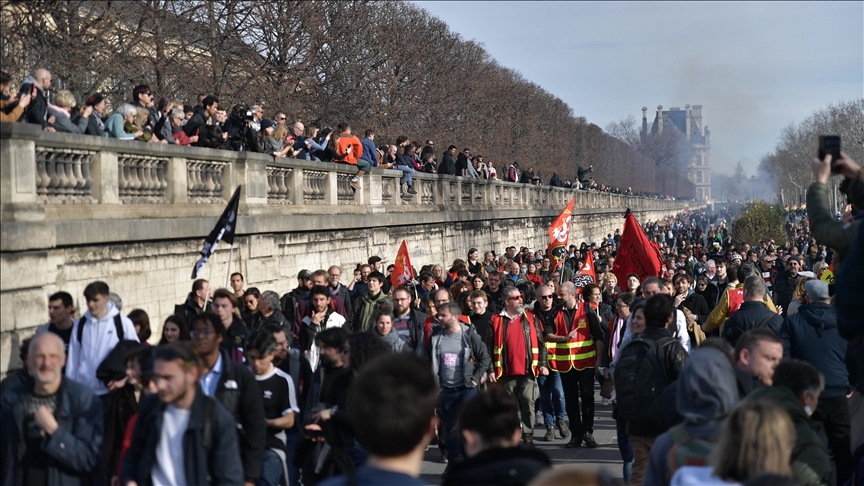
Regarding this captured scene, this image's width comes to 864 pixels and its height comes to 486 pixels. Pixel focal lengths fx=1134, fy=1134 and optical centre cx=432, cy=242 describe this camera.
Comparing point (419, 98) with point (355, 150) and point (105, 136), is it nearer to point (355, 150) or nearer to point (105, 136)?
point (355, 150)

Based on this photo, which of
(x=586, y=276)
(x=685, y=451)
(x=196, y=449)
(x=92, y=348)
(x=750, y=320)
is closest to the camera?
(x=685, y=451)

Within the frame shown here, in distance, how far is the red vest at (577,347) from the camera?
Result: 10336 millimetres

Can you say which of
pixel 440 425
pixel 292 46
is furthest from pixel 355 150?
pixel 440 425

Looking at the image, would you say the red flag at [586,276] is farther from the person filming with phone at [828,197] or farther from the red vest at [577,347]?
the person filming with phone at [828,197]

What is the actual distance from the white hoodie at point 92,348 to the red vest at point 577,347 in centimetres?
437

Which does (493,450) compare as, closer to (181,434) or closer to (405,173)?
(181,434)

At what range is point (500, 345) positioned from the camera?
388 inches

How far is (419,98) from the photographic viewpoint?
33.2 meters

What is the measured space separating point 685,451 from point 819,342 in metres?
3.68

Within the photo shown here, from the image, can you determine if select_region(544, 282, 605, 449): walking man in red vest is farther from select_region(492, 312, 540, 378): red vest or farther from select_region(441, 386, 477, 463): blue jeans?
select_region(441, 386, 477, 463): blue jeans

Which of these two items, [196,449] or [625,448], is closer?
[196,449]

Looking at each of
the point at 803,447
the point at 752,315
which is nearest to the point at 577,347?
the point at 752,315

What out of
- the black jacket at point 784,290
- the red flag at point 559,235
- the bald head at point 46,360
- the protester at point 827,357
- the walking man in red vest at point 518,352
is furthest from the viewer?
the red flag at point 559,235

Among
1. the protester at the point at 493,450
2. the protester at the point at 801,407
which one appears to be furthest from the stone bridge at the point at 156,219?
the protester at the point at 801,407
